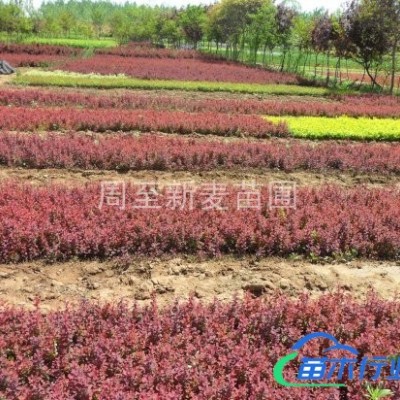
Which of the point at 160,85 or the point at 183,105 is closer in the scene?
the point at 183,105

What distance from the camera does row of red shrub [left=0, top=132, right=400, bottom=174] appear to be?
1058cm

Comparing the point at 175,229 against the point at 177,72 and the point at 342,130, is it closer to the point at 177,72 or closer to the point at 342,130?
the point at 342,130

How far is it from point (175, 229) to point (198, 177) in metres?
3.66

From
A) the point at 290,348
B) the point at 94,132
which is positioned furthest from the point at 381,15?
the point at 290,348

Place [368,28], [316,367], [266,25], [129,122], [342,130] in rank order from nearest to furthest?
[316,367] < [129,122] < [342,130] < [368,28] < [266,25]

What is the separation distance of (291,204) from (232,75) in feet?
76.1

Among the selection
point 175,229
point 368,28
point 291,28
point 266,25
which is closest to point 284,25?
point 291,28

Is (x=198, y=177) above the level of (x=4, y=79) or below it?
below

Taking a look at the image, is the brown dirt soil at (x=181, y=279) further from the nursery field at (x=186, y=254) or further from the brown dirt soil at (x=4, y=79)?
the brown dirt soil at (x=4, y=79)

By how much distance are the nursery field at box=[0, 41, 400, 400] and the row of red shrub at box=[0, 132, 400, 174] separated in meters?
0.04

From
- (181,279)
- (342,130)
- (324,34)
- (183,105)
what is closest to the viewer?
(181,279)

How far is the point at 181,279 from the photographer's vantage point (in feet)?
20.7

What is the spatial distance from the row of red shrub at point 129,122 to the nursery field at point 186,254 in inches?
2.2

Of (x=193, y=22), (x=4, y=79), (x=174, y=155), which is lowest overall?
(x=174, y=155)
